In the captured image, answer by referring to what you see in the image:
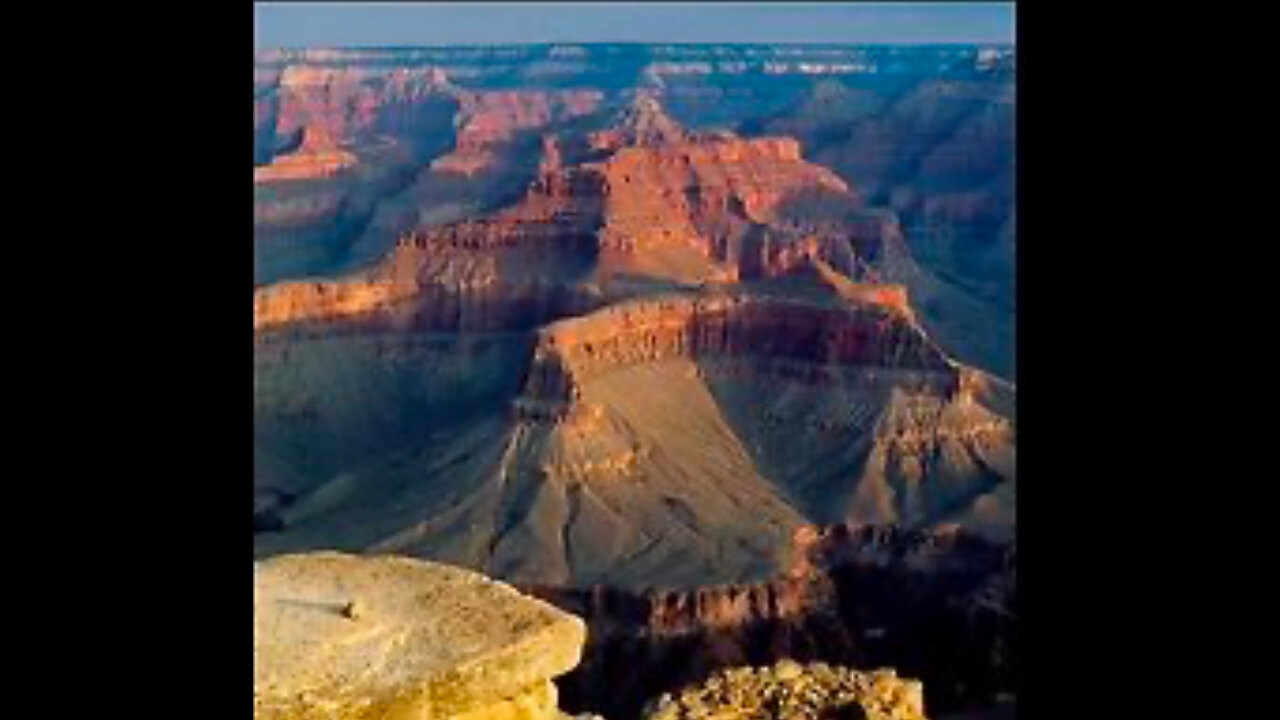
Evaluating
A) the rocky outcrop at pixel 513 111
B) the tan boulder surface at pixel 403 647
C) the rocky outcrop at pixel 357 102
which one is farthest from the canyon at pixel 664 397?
the rocky outcrop at pixel 357 102

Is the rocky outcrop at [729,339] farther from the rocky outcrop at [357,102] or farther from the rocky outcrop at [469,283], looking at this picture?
the rocky outcrop at [357,102]

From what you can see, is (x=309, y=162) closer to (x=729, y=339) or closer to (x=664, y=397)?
(x=729, y=339)

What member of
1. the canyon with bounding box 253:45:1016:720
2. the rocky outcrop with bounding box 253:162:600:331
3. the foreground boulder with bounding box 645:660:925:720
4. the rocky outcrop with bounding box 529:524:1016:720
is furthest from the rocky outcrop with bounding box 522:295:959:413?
the foreground boulder with bounding box 645:660:925:720

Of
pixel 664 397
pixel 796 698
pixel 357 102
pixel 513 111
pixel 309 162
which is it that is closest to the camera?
pixel 796 698

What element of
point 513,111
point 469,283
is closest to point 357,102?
point 513,111
